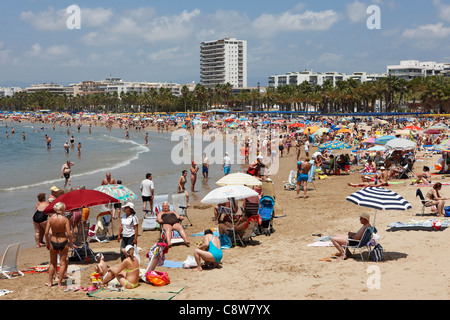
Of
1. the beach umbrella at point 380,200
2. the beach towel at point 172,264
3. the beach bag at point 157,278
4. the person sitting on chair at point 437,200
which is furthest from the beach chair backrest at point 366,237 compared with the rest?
the person sitting on chair at point 437,200

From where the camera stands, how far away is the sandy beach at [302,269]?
244 inches

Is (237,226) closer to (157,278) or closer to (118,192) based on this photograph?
(157,278)

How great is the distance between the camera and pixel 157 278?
275 inches

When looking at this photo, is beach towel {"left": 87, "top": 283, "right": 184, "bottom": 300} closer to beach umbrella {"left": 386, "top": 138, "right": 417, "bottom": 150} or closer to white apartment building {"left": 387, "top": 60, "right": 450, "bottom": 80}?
beach umbrella {"left": 386, "top": 138, "right": 417, "bottom": 150}

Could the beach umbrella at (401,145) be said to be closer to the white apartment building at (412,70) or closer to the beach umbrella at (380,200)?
the beach umbrella at (380,200)

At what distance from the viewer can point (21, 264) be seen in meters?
9.22

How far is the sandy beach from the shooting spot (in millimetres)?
6195

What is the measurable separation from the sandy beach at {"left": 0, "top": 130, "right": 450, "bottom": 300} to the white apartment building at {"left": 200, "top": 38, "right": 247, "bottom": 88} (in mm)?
163434

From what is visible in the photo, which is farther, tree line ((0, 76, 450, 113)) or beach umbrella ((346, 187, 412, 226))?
tree line ((0, 76, 450, 113))

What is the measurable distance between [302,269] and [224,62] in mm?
167130

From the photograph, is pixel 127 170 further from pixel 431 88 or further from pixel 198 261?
pixel 431 88

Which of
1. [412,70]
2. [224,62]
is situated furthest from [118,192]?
[224,62]

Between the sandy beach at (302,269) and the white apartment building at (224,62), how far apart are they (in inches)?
6434

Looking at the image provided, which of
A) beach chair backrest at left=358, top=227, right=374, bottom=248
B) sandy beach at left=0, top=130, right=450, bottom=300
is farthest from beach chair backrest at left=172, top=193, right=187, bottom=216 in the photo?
beach chair backrest at left=358, top=227, right=374, bottom=248
